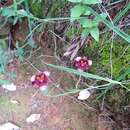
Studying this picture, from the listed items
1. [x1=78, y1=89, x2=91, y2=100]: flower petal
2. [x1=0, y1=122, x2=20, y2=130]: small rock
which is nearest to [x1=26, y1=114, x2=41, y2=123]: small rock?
[x1=0, y1=122, x2=20, y2=130]: small rock

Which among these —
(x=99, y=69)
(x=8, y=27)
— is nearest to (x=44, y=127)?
(x=99, y=69)

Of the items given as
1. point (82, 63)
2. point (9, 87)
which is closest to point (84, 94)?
point (82, 63)

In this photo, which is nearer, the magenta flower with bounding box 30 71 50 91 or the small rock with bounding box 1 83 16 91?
the magenta flower with bounding box 30 71 50 91

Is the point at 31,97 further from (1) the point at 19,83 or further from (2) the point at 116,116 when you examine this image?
(2) the point at 116,116

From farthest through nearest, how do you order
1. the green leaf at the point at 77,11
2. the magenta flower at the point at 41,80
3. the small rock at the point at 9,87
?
the small rock at the point at 9,87
the magenta flower at the point at 41,80
the green leaf at the point at 77,11

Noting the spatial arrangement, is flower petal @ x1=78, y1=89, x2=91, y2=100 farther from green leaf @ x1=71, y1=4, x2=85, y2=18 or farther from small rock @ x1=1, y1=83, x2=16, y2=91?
green leaf @ x1=71, y1=4, x2=85, y2=18

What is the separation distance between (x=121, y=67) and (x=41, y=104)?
392 millimetres

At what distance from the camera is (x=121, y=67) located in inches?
57.2

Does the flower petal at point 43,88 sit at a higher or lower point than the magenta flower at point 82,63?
lower

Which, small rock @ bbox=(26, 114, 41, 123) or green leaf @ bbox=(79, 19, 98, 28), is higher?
green leaf @ bbox=(79, 19, 98, 28)

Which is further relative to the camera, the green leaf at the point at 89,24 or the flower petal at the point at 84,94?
the flower petal at the point at 84,94

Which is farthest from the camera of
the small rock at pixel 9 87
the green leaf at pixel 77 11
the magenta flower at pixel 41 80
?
the small rock at pixel 9 87

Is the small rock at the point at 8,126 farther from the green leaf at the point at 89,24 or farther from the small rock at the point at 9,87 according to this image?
the green leaf at the point at 89,24

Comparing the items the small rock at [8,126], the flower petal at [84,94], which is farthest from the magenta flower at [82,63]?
the small rock at [8,126]
